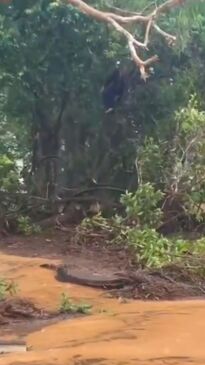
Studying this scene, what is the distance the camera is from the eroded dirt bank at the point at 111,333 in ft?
24.4

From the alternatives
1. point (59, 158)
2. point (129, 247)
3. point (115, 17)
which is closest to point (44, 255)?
point (129, 247)

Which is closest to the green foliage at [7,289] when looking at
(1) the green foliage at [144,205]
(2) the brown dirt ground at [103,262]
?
(2) the brown dirt ground at [103,262]

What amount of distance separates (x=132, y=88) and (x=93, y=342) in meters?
11.1

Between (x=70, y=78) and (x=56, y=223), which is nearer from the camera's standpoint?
(x=56, y=223)

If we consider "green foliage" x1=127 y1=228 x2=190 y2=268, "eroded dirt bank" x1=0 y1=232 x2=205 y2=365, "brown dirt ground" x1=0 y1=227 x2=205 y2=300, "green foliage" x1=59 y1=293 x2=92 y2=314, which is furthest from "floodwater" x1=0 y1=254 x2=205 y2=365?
"green foliage" x1=127 y1=228 x2=190 y2=268

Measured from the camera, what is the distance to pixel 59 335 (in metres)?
8.77

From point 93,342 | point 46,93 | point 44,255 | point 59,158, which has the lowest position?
point 93,342

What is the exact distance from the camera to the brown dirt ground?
37.9 feet

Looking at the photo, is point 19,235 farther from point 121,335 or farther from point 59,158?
point 121,335

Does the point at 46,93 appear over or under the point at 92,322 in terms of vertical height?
over

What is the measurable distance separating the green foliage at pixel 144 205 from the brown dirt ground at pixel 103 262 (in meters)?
0.68

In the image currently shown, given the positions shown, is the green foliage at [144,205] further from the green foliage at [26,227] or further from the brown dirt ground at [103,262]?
the green foliage at [26,227]

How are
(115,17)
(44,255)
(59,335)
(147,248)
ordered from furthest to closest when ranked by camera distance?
1. (44,255)
2. (147,248)
3. (115,17)
4. (59,335)

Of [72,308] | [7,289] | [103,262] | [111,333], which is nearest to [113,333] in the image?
[111,333]
